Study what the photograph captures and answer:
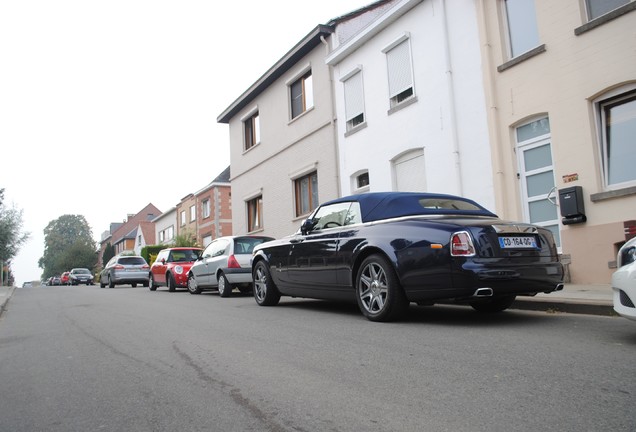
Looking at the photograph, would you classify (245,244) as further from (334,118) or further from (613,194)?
(613,194)

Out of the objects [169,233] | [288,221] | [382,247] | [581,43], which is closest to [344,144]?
[288,221]

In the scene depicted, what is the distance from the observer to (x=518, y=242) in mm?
5867

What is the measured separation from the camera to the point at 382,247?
6.26m

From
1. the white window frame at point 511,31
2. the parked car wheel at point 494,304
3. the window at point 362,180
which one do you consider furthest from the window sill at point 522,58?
the parked car wheel at point 494,304

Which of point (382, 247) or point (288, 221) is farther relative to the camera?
point (288, 221)

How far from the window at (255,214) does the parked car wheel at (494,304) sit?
1538cm

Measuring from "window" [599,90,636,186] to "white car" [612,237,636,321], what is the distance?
488cm

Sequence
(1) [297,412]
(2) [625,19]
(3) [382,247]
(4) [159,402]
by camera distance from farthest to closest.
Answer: (2) [625,19]
(3) [382,247]
(4) [159,402]
(1) [297,412]

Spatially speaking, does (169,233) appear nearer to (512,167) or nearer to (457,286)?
(512,167)

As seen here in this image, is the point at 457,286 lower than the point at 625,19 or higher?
lower

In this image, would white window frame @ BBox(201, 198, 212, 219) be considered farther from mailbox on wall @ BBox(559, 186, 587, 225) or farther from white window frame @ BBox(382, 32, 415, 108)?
mailbox on wall @ BBox(559, 186, 587, 225)

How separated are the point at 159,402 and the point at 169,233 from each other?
4328 cm

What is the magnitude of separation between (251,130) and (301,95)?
4.93 metres

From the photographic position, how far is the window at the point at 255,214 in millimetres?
22297
